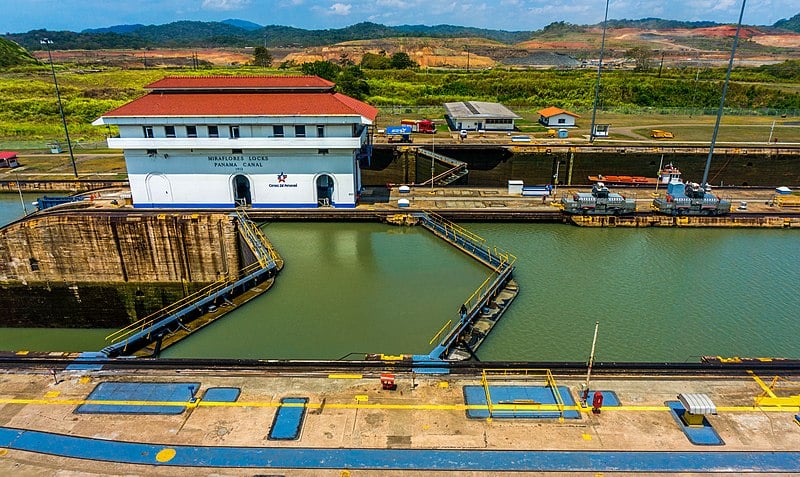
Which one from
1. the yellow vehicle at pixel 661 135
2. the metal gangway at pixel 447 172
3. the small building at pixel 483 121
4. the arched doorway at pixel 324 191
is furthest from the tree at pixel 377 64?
the arched doorway at pixel 324 191

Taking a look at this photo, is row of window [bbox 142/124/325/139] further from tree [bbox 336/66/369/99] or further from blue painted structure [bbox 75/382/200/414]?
tree [bbox 336/66/369/99]

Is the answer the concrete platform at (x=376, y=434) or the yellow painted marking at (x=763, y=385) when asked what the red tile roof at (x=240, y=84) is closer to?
the concrete platform at (x=376, y=434)

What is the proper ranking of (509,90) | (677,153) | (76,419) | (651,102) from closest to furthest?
(76,419), (677,153), (651,102), (509,90)

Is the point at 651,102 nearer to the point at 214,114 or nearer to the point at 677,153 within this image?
the point at 677,153

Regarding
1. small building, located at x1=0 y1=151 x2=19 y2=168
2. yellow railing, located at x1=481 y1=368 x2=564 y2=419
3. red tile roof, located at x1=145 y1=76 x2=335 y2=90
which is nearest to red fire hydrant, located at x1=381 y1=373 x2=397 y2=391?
yellow railing, located at x1=481 y1=368 x2=564 y2=419

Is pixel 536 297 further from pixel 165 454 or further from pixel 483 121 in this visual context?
pixel 483 121

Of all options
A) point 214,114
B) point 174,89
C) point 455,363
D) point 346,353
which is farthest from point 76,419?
point 174,89
